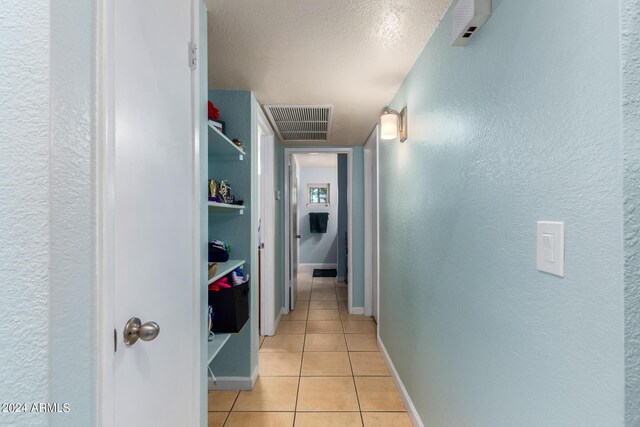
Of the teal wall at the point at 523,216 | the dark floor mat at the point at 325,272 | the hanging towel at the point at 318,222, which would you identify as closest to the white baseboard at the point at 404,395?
the teal wall at the point at 523,216

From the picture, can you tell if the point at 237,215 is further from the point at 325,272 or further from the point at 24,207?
the point at 325,272

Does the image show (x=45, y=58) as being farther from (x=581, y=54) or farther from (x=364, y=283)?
(x=364, y=283)

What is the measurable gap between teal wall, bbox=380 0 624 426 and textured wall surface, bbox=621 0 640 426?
1 centimetres

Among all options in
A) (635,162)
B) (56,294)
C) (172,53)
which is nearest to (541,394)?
(635,162)

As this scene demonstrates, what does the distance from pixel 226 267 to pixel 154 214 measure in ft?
3.22

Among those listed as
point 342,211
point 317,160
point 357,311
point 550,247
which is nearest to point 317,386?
point 357,311

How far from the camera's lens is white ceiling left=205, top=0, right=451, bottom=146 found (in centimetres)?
135

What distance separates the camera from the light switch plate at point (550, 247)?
0.70 meters

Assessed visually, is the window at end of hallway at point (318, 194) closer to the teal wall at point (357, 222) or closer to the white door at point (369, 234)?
the teal wall at point (357, 222)

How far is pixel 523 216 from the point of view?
2.77 feet

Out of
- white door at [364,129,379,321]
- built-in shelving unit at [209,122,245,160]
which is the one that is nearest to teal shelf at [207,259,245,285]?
built-in shelving unit at [209,122,245,160]

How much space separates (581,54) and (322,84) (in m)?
1.63

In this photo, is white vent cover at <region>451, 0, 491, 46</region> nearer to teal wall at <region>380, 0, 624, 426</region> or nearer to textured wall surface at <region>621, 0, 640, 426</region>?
teal wall at <region>380, 0, 624, 426</region>

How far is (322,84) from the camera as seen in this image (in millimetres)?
2088
